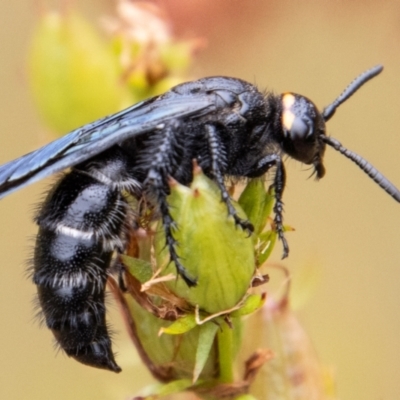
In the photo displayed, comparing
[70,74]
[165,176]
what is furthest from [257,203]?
[70,74]

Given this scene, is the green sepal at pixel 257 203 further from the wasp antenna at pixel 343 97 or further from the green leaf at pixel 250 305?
the wasp antenna at pixel 343 97

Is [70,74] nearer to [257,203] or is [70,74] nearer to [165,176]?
[165,176]

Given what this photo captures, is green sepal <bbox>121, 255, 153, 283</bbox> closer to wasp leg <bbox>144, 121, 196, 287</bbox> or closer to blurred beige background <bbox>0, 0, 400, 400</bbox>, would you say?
wasp leg <bbox>144, 121, 196, 287</bbox>

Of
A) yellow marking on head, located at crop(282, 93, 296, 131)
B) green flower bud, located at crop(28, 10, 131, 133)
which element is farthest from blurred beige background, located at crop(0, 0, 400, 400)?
yellow marking on head, located at crop(282, 93, 296, 131)

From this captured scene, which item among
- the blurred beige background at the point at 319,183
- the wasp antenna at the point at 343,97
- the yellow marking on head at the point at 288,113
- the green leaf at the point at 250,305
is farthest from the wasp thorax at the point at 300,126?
the blurred beige background at the point at 319,183

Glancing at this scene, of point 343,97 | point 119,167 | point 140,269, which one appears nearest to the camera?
point 140,269

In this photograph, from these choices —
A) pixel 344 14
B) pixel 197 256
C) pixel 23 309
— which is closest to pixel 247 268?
pixel 197 256

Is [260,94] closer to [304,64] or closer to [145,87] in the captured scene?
[145,87]
